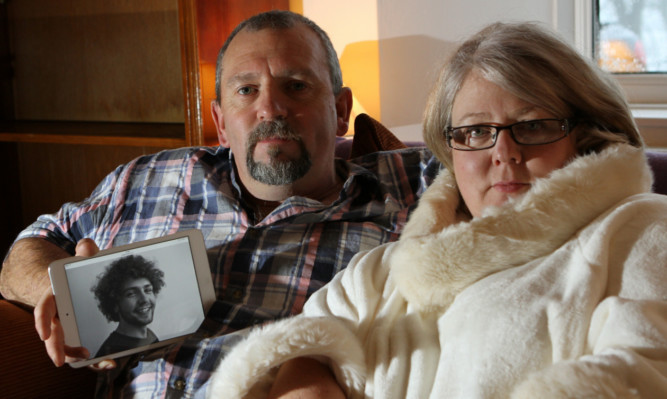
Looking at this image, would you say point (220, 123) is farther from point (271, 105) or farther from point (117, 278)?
point (117, 278)

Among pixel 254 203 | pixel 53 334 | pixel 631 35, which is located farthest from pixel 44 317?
pixel 631 35

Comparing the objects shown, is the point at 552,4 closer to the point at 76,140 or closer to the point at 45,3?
the point at 76,140

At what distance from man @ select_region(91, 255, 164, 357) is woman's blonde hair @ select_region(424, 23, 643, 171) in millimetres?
628

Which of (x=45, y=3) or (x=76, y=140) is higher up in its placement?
(x=45, y=3)

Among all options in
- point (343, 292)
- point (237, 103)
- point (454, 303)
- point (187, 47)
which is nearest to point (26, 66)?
point (187, 47)

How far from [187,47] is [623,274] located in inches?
58.9

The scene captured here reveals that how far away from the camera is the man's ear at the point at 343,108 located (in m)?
1.61

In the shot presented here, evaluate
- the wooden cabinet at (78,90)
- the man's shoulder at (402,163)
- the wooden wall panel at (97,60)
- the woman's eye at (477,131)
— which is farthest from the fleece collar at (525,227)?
the wooden wall panel at (97,60)

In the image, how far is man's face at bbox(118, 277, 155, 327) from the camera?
3.88 ft

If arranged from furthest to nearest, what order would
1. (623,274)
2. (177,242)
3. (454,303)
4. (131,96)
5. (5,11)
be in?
(5,11), (131,96), (177,242), (454,303), (623,274)

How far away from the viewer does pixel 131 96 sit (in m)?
2.72

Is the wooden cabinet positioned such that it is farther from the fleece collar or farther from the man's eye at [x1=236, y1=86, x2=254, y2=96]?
the fleece collar

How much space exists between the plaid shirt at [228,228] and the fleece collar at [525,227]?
40cm

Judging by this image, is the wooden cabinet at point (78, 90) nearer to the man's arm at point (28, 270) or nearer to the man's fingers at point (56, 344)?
the man's arm at point (28, 270)
